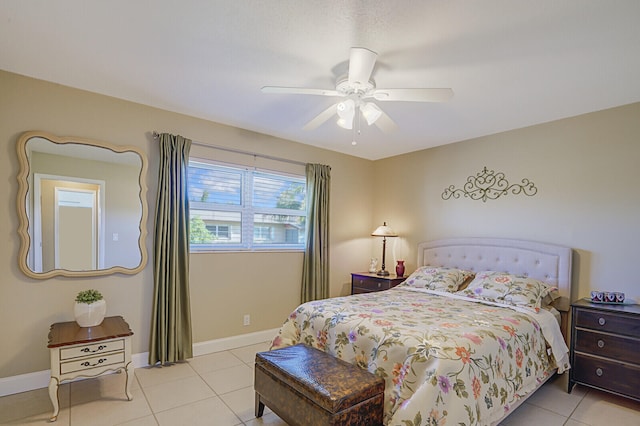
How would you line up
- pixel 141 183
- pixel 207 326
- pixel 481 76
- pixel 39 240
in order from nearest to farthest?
pixel 481 76 → pixel 39 240 → pixel 141 183 → pixel 207 326

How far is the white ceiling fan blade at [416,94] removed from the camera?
82.3 inches

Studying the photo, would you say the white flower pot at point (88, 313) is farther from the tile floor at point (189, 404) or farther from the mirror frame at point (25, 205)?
the tile floor at point (189, 404)

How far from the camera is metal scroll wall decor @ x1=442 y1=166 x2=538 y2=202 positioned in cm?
355

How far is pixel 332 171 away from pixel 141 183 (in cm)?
247

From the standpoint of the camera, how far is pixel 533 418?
2393 mm

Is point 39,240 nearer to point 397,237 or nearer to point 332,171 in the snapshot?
point 332,171

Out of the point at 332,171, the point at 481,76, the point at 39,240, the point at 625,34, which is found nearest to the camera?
the point at 625,34

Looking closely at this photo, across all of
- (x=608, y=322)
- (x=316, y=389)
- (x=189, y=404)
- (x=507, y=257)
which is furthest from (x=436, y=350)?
(x=507, y=257)

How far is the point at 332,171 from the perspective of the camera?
4.69 metres

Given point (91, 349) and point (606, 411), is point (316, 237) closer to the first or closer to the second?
point (91, 349)

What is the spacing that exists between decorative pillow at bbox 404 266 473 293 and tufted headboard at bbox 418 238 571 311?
0.22 meters

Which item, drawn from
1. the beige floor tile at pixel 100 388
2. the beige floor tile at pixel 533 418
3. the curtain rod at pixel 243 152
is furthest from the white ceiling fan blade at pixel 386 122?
the beige floor tile at pixel 100 388

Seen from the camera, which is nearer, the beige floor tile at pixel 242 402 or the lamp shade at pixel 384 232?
the beige floor tile at pixel 242 402

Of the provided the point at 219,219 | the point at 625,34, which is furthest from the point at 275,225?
the point at 625,34
